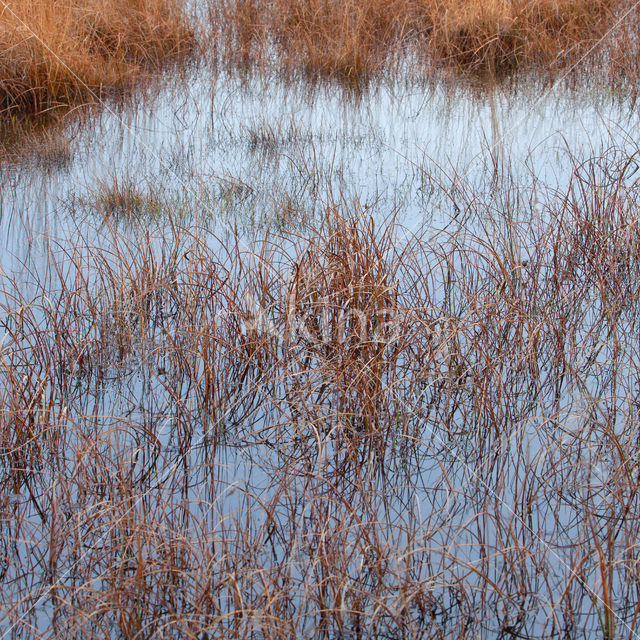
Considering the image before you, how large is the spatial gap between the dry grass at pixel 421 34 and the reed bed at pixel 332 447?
3134 millimetres

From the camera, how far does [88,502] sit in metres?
1.88

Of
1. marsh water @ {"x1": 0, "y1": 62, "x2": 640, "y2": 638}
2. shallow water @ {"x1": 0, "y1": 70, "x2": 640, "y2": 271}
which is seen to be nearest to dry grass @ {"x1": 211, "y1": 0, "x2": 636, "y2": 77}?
shallow water @ {"x1": 0, "y1": 70, "x2": 640, "y2": 271}

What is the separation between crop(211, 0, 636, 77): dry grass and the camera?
19.4 feet

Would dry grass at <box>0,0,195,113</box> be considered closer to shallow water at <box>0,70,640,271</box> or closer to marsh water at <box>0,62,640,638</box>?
shallow water at <box>0,70,640,271</box>

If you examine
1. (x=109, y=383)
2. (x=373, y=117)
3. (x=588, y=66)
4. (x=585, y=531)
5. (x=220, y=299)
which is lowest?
(x=585, y=531)

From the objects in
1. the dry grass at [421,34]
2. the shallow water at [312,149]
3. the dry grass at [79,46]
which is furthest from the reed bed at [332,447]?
the dry grass at [421,34]

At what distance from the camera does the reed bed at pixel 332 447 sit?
1.60 meters

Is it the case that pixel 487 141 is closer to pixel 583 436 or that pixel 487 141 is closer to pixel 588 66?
pixel 588 66

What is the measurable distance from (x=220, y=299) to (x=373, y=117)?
2.64 metres

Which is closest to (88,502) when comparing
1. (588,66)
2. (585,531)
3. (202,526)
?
(202,526)

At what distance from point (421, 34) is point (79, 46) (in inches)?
107

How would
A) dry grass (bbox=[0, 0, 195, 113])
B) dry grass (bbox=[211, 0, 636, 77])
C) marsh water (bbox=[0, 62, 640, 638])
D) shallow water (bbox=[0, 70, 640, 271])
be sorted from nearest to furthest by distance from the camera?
marsh water (bbox=[0, 62, 640, 638]) → shallow water (bbox=[0, 70, 640, 271]) → dry grass (bbox=[0, 0, 195, 113]) → dry grass (bbox=[211, 0, 636, 77])

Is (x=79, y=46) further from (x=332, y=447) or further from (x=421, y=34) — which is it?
(x=332, y=447)

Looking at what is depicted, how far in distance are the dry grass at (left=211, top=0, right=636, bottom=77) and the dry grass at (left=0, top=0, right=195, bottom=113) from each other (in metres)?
0.54
